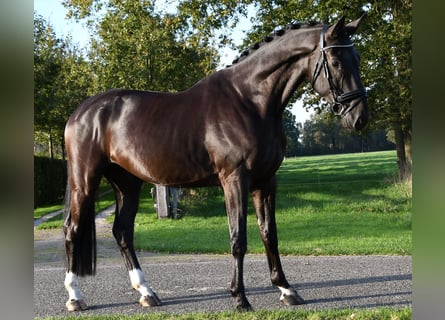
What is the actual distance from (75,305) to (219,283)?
71.3 inches

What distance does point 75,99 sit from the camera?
1716cm

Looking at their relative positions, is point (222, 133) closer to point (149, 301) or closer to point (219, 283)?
point (149, 301)

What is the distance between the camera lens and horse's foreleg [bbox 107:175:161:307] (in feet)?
16.3

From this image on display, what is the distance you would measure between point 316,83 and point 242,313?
2.26 meters

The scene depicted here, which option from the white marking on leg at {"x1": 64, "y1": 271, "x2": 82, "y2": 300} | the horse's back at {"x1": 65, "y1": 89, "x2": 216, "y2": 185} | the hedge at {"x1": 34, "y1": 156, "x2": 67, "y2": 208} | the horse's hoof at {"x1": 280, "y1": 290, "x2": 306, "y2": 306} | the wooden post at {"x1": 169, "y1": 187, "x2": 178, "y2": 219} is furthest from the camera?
the hedge at {"x1": 34, "y1": 156, "x2": 67, "y2": 208}

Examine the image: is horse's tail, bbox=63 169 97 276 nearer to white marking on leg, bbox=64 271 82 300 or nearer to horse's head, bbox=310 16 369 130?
white marking on leg, bbox=64 271 82 300

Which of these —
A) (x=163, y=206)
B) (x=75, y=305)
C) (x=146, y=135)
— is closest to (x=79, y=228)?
(x=75, y=305)

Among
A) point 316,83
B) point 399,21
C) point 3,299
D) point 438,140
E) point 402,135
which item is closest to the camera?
point 438,140

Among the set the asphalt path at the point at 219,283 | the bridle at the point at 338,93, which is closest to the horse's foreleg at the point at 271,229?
the asphalt path at the point at 219,283

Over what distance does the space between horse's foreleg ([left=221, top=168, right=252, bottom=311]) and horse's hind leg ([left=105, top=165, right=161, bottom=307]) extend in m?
1.01

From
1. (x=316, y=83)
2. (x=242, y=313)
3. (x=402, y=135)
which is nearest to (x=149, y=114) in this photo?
(x=316, y=83)

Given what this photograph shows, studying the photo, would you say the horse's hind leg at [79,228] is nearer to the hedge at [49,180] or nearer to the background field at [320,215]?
the background field at [320,215]

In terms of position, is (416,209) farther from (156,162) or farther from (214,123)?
(156,162)

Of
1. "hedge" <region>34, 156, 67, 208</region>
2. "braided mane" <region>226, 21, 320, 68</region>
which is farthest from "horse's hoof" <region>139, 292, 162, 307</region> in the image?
"hedge" <region>34, 156, 67, 208</region>
